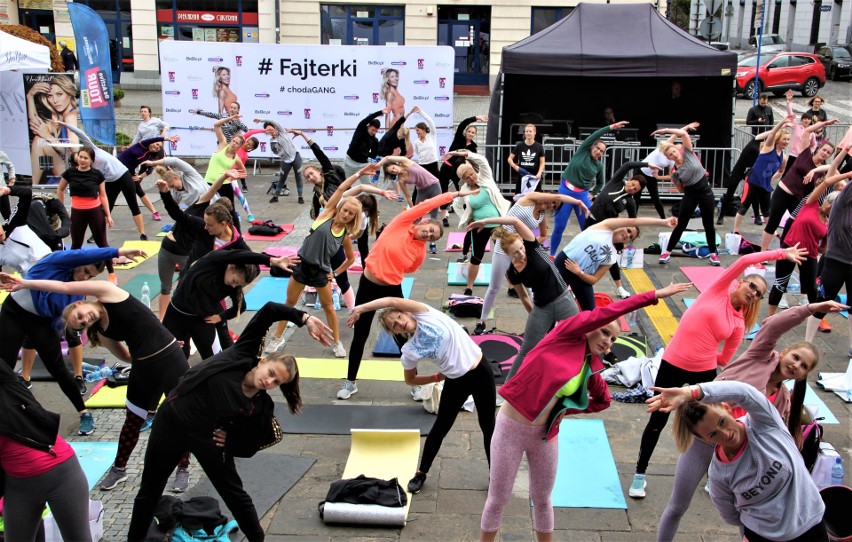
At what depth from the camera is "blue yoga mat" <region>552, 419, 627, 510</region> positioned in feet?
18.8

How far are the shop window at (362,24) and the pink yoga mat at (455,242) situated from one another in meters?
18.6

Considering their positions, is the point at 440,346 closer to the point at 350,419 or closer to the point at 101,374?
the point at 350,419

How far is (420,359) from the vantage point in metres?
6.01

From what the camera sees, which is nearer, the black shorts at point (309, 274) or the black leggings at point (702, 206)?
the black shorts at point (309, 274)

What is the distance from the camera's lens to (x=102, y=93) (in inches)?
634

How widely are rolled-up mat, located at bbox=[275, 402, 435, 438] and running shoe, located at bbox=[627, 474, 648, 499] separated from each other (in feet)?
5.52

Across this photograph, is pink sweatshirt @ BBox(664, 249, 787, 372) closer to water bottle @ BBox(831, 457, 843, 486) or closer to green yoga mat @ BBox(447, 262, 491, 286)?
water bottle @ BBox(831, 457, 843, 486)

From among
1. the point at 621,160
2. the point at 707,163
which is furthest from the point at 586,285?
the point at 707,163

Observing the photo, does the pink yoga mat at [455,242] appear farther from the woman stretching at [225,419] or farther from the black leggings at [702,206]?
the woman stretching at [225,419]

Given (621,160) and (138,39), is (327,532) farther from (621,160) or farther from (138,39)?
(138,39)

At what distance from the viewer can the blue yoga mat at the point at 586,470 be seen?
5738 mm

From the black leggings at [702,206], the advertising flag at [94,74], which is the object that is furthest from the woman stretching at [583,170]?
the advertising flag at [94,74]

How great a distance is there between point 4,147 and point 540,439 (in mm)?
13985

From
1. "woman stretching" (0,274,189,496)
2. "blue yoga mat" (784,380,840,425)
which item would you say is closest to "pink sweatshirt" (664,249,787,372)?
"blue yoga mat" (784,380,840,425)
